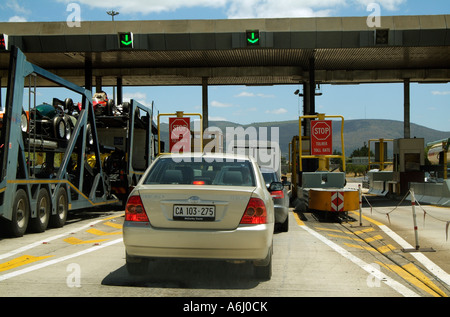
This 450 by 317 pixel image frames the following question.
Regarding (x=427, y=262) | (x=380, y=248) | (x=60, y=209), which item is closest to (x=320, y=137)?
(x=380, y=248)

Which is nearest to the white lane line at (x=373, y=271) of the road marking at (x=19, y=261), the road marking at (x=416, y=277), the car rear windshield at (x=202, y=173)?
the road marking at (x=416, y=277)

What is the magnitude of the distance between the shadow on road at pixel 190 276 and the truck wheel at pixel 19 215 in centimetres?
396

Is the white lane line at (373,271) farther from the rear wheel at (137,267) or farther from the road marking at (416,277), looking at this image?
the rear wheel at (137,267)

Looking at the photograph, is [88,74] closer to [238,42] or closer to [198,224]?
[238,42]

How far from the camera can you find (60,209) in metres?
12.1

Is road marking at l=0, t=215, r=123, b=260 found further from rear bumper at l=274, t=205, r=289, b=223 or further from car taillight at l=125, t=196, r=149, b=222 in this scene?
rear bumper at l=274, t=205, r=289, b=223

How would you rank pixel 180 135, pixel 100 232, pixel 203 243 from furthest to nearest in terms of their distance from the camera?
pixel 180 135, pixel 100 232, pixel 203 243

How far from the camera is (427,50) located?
24844 millimetres

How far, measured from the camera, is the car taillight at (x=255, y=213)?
18.1 ft

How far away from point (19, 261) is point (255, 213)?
156 inches

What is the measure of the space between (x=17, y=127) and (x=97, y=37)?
14091 mm

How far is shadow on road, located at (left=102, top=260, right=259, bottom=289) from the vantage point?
18.9 ft

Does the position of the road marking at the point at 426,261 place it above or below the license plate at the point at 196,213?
below
